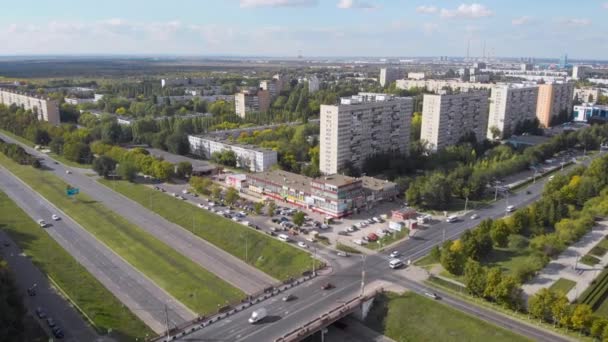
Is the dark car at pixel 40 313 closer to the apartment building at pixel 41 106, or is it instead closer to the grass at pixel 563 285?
the grass at pixel 563 285

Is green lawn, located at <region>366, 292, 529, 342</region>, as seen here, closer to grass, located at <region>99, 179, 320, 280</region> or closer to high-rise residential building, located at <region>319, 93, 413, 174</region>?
grass, located at <region>99, 179, 320, 280</region>

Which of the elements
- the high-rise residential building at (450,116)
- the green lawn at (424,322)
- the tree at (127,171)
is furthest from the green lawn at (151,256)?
the high-rise residential building at (450,116)

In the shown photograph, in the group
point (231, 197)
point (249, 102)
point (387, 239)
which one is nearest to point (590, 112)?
point (249, 102)

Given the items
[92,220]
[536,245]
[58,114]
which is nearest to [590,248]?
[536,245]

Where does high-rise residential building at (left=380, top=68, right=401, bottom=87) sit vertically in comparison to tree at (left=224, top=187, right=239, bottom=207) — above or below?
above

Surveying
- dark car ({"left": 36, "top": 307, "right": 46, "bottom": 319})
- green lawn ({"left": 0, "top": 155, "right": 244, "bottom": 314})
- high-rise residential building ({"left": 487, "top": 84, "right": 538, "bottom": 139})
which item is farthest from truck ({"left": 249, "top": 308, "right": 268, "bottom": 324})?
high-rise residential building ({"left": 487, "top": 84, "right": 538, "bottom": 139})

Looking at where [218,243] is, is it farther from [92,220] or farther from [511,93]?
[511,93]
